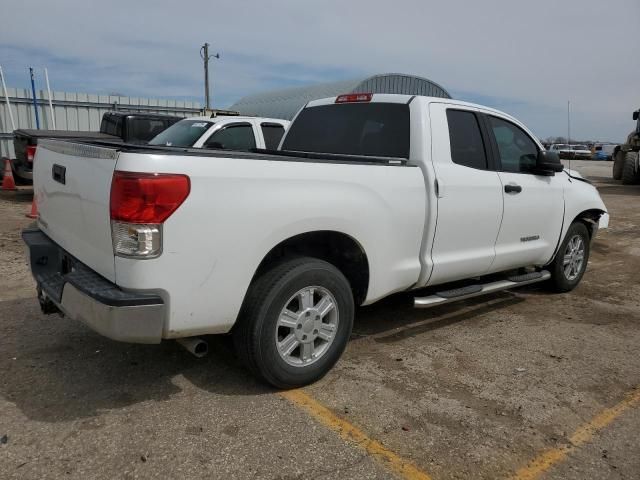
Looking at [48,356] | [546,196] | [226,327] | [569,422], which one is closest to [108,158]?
[226,327]

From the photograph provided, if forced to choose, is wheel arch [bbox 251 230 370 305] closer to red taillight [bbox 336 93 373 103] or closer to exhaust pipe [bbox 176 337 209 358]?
exhaust pipe [bbox 176 337 209 358]

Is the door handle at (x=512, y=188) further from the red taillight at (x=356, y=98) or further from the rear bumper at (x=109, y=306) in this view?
the rear bumper at (x=109, y=306)

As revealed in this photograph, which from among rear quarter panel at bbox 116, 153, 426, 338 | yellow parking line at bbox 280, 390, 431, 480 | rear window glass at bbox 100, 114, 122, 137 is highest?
rear window glass at bbox 100, 114, 122, 137

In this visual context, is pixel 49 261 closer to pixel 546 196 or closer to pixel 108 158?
pixel 108 158

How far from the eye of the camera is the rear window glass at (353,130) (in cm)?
430

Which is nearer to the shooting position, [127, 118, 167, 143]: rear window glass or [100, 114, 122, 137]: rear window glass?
[127, 118, 167, 143]: rear window glass

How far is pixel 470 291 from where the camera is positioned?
4.45 m

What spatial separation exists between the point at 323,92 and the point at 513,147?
2226cm

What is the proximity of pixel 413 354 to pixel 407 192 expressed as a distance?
Result: 4.02 ft

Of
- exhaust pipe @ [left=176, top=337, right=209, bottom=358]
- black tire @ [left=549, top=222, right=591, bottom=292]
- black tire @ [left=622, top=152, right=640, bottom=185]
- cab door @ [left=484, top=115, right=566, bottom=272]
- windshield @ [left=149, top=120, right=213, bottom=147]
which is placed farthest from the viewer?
black tire @ [left=622, top=152, right=640, bottom=185]

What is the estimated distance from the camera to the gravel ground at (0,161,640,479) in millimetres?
2727

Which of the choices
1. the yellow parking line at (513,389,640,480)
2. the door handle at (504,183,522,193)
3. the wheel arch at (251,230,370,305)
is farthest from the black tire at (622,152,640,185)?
the wheel arch at (251,230,370,305)

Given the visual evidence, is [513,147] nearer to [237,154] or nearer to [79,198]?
[237,154]

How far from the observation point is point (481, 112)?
15.6 ft
